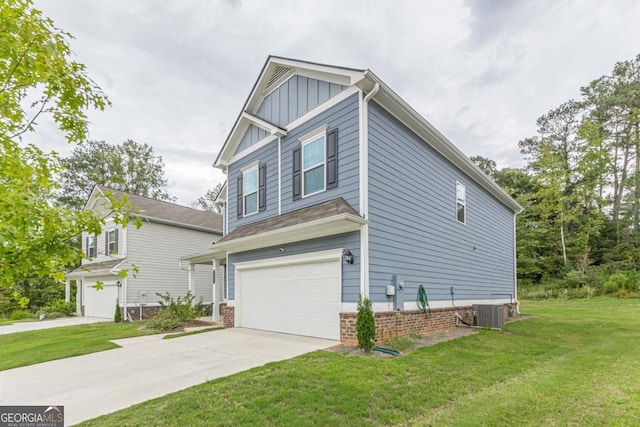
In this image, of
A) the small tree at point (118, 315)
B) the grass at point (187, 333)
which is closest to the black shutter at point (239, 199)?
the grass at point (187, 333)

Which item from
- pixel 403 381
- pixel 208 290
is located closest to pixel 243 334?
pixel 403 381

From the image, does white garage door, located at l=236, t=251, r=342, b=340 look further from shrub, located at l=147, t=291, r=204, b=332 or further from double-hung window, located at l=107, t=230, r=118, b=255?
double-hung window, located at l=107, t=230, r=118, b=255

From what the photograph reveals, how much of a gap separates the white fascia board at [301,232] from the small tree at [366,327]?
1682 mm

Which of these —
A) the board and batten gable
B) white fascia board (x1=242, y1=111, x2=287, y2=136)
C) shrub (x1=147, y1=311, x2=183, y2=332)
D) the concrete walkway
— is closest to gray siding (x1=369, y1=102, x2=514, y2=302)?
white fascia board (x1=242, y1=111, x2=287, y2=136)

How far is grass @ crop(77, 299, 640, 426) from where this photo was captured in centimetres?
383

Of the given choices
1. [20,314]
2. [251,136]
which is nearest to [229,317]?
[251,136]

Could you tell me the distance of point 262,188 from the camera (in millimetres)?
10617

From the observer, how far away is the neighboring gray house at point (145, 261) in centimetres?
1562

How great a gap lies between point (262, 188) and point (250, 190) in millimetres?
784

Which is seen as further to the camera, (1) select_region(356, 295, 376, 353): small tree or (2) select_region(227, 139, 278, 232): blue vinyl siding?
(2) select_region(227, 139, 278, 232): blue vinyl siding

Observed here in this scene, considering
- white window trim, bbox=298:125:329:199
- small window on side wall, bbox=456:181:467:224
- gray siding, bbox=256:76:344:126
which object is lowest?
small window on side wall, bbox=456:181:467:224

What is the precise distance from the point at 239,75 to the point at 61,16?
9639 mm

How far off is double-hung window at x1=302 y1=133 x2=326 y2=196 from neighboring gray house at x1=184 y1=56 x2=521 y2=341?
0.09 ft

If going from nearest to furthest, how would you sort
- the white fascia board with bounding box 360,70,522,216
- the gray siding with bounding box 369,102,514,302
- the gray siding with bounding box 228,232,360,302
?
the gray siding with bounding box 228,232,360,302
the gray siding with bounding box 369,102,514,302
the white fascia board with bounding box 360,70,522,216
